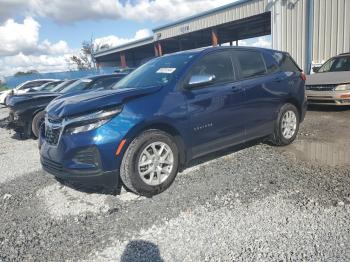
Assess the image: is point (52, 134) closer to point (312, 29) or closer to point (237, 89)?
point (237, 89)

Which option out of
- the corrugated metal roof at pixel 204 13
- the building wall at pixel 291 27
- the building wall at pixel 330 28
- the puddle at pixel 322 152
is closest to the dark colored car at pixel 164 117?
the puddle at pixel 322 152

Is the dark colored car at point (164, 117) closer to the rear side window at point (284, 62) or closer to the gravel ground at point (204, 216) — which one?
the rear side window at point (284, 62)

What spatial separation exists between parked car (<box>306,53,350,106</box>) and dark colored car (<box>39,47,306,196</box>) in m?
3.73

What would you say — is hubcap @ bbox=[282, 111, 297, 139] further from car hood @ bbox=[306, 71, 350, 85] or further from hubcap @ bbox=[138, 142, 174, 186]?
car hood @ bbox=[306, 71, 350, 85]

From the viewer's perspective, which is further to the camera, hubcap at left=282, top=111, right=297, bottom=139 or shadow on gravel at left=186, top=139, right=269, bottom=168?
hubcap at left=282, top=111, right=297, bottom=139

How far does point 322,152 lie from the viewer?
542cm


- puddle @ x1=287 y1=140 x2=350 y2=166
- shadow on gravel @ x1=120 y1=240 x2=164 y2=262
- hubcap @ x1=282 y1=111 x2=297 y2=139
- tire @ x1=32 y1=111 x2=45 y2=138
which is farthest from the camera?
tire @ x1=32 y1=111 x2=45 y2=138

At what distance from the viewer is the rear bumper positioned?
840 cm

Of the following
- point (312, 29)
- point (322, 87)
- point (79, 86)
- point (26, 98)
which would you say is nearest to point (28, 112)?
point (26, 98)

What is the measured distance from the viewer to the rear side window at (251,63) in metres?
5.02

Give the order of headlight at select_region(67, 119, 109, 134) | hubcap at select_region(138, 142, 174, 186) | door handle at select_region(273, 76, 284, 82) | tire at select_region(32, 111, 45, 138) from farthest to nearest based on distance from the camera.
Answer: tire at select_region(32, 111, 45, 138)
door handle at select_region(273, 76, 284, 82)
hubcap at select_region(138, 142, 174, 186)
headlight at select_region(67, 119, 109, 134)

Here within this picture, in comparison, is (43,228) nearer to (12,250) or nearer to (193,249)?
(12,250)

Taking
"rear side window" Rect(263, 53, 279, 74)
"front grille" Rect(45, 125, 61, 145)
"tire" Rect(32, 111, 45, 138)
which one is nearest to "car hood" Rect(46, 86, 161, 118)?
"front grille" Rect(45, 125, 61, 145)

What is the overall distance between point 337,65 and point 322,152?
5.56 meters
